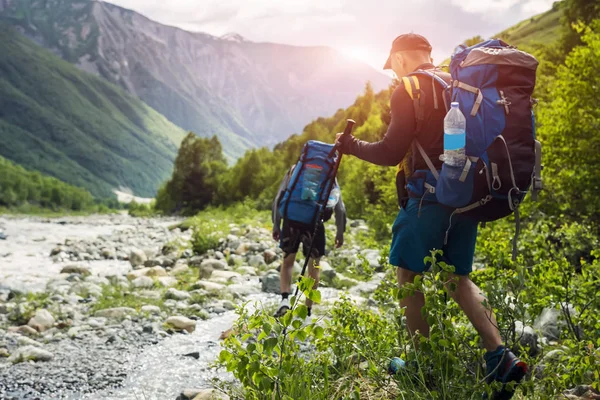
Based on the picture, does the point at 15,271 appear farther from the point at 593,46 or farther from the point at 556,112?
the point at 593,46

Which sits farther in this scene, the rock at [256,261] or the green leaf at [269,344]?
the rock at [256,261]

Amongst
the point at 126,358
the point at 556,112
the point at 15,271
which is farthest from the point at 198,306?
the point at 15,271

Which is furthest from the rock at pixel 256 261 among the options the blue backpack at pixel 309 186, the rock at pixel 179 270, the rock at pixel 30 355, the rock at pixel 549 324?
the rock at pixel 549 324

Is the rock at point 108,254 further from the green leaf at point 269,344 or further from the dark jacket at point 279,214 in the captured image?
the green leaf at point 269,344

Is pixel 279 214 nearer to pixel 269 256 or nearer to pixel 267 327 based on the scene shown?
pixel 267 327

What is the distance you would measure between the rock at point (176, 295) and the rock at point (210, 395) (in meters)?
4.64

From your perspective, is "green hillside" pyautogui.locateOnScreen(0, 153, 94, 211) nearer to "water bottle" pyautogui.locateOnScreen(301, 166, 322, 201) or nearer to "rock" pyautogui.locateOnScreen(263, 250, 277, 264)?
"rock" pyautogui.locateOnScreen(263, 250, 277, 264)

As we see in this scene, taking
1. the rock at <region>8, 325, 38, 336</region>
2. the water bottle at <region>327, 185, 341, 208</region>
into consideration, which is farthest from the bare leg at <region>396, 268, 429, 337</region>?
the rock at <region>8, 325, 38, 336</region>

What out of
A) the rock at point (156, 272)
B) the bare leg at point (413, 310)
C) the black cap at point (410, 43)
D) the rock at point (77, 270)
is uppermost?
the black cap at point (410, 43)

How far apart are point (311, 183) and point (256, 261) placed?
5.97 m

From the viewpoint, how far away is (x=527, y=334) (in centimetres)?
434

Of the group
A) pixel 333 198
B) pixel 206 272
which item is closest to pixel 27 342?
pixel 333 198

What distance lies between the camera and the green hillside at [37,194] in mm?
76688

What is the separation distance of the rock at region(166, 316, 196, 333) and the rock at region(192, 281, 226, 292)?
5.91 ft
